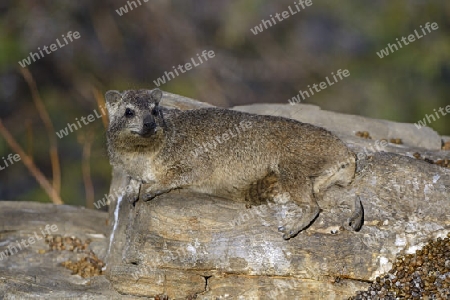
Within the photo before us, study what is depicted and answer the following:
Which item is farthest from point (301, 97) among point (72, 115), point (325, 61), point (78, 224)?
point (78, 224)

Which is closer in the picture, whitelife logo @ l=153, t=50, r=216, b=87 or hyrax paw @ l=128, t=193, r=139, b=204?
hyrax paw @ l=128, t=193, r=139, b=204

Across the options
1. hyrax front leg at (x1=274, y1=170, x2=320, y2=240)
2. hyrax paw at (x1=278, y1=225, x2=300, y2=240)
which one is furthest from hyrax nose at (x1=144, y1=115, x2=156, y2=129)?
hyrax paw at (x1=278, y1=225, x2=300, y2=240)

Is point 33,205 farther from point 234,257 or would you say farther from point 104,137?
point 234,257

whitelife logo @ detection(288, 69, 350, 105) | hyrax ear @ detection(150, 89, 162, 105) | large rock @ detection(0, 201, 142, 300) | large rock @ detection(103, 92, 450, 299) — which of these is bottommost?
large rock @ detection(103, 92, 450, 299)

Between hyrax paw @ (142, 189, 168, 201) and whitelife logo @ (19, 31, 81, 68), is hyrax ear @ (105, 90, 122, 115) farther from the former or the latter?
whitelife logo @ (19, 31, 81, 68)

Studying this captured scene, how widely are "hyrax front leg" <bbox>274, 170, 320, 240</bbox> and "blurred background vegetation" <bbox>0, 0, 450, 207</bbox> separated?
35.3 feet

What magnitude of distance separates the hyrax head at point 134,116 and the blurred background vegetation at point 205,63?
10054 mm

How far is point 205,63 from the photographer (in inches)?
800

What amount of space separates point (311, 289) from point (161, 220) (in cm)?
208

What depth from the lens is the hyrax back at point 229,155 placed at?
8.32m

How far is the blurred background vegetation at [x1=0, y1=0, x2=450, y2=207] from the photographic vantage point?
19.5m

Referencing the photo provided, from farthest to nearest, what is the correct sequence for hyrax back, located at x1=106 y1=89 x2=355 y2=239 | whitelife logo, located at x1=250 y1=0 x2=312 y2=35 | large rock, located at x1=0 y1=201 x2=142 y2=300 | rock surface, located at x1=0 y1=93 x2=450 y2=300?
whitelife logo, located at x1=250 y1=0 x2=312 y2=35 < large rock, located at x1=0 y1=201 x2=142 y2=300 < hyrax back, located at x1=106 y1=89 x2=355 y2=239 < rock surface, located at x1=0 y1=93 x2=450 y2=300

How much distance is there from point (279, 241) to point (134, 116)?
2.43 meters

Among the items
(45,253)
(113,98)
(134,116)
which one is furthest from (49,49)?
(134,116)
